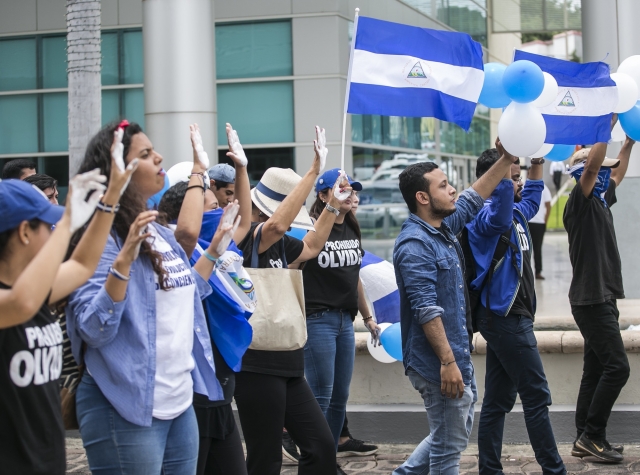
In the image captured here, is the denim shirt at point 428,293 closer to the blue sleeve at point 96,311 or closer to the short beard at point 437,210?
the short beard at point 437,210

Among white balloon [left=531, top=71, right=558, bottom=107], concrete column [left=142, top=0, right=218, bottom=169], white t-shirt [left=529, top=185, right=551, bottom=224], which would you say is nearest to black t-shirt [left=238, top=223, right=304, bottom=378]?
white balloon [left=531, top=71, right=558, bottom=107]

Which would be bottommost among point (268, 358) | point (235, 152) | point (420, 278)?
point (268, 358)

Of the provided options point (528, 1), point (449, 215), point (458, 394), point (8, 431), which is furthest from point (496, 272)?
point (528, 1)

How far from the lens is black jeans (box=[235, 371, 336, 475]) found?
182 inches

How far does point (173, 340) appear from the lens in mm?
3443

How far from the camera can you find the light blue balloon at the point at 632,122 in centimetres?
653

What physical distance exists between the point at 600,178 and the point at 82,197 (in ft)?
14.3

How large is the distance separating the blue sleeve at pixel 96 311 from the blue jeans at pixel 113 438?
8.7 inches

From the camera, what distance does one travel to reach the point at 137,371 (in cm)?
333

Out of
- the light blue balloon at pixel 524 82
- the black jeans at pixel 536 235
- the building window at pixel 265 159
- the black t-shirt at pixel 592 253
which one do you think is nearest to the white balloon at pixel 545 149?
the black t-shirt at pixel 592 253

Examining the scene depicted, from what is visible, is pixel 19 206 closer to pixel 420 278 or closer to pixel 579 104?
pixel 420 278

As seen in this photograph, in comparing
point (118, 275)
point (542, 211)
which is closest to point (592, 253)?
point (118, 275)

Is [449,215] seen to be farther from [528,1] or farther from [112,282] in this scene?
[528,1]

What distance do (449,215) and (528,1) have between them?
63.2ft
